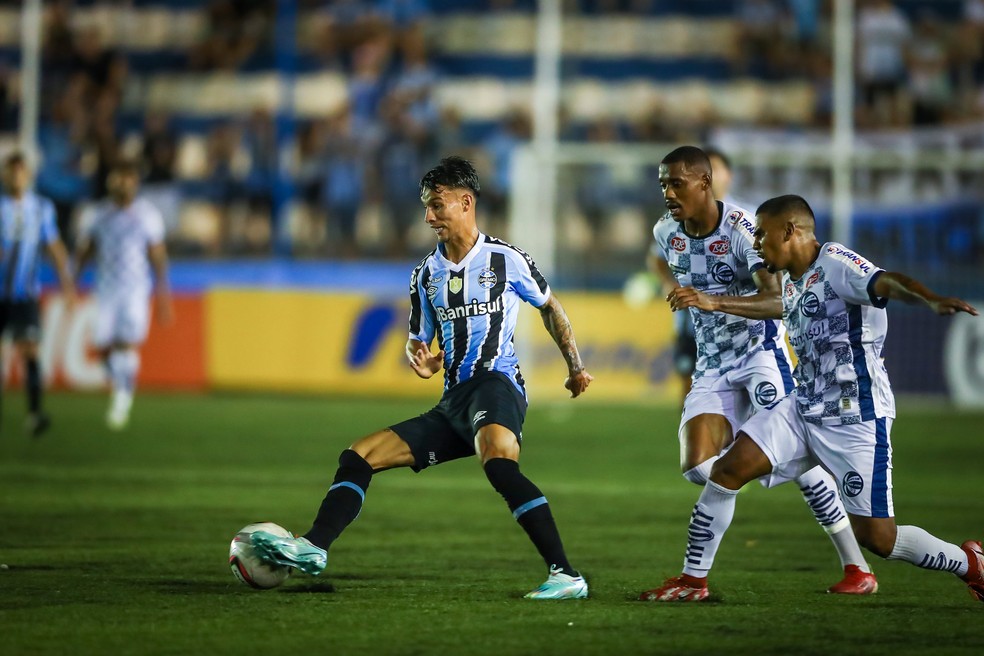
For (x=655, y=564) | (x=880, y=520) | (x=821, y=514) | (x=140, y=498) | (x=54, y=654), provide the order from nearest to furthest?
(x=54, y=654) < (x=880, y=520) < (x=821, y=514) < (x=655, y=564) < (x=140, y=498)

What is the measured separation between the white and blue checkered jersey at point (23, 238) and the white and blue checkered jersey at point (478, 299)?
8.83 m

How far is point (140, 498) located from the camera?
10602mm

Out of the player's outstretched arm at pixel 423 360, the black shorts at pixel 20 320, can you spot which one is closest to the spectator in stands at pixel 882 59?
the black shorts at pixel 20 320

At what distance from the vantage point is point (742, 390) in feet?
25.6

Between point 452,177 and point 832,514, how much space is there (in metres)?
2.36

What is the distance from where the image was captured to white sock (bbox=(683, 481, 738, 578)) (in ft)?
22.6

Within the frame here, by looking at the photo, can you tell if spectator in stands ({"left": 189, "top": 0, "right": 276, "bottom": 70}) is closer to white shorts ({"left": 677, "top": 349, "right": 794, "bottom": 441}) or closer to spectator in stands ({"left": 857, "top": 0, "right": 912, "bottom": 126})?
spectator in stands ({"left": 857, "top": 0, "right": 912, "bottom": 126})

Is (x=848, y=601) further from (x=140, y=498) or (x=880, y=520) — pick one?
(x=140, y=498)

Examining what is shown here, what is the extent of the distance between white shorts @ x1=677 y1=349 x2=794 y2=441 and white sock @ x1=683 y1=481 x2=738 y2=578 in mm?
787

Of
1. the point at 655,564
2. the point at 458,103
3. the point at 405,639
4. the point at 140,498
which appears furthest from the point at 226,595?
the point at 458,103

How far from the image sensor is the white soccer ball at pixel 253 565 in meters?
6.68

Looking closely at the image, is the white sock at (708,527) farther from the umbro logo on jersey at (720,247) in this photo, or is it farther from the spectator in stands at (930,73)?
the spectator in stands at (930,73)

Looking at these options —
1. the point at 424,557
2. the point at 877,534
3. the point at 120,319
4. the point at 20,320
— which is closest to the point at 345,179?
the point at 120,319

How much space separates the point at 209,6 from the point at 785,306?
19742 millimetres
